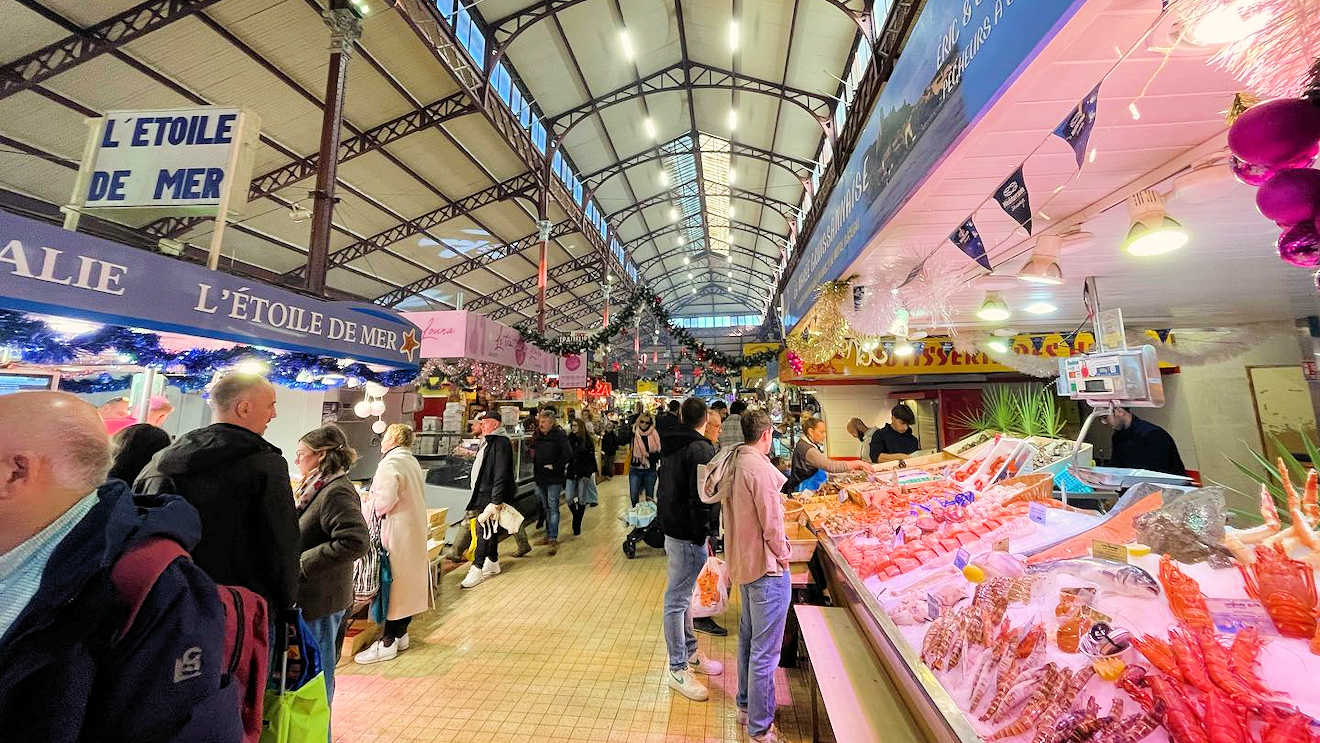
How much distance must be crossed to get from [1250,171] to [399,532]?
4.12 meters

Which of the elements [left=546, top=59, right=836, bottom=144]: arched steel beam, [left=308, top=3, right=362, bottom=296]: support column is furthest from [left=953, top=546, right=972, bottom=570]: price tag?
[left=546, top=59, right=836, bottom=144]: arched steel beam

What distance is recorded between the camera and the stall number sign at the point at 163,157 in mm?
2742

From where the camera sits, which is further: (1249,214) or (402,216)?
(402,216)

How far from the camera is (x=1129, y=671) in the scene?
1.12 m

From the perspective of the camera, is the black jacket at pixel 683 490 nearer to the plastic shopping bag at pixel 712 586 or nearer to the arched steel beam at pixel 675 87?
the plastic shopping bag at pixel 712 586

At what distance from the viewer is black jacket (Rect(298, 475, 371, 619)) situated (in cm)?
231

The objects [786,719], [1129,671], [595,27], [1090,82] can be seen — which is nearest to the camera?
[1129,671]

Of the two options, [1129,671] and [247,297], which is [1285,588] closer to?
[1129,671]

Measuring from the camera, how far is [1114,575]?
4.85 ft

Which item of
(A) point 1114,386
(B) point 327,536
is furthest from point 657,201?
(B) point 327,536

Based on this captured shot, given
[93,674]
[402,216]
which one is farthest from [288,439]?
[93,674]

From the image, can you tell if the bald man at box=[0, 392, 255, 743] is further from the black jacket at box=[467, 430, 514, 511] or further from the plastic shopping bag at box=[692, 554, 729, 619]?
the black jacket at box=[467, 430, 514, 511]

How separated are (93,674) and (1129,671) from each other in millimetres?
2222

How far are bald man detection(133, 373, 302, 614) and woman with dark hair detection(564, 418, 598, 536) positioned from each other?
15.5 ft
